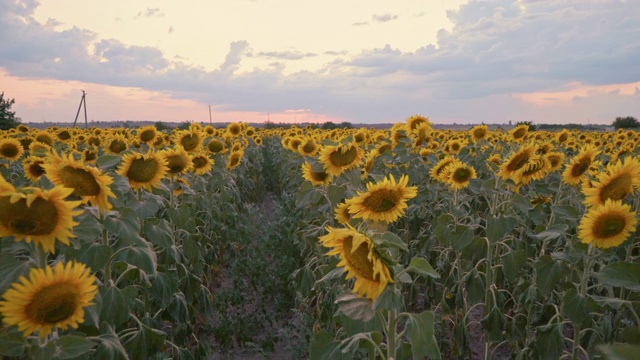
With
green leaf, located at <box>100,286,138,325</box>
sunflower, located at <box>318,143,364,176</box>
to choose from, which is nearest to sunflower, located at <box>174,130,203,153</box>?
sunflower, located at <box>318,143,364,176</box>

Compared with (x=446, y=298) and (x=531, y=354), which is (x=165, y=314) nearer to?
(x=446, y=298)

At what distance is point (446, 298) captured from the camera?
15.1 ft

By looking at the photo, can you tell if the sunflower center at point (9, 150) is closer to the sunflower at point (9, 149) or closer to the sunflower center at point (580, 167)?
the sunflower at point (9, 149)

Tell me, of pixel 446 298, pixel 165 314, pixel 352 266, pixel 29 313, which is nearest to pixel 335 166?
pixel 446 298

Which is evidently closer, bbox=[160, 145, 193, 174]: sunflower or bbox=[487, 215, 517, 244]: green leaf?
bbox=[487, 215, 517, 244]: green leaf

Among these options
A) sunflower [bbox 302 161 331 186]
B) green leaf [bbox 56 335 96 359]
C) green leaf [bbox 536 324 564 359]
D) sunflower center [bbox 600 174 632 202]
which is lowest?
green leaf [bbox 536 324 564 359]

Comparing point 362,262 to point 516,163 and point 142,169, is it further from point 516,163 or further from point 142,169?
point 516,163

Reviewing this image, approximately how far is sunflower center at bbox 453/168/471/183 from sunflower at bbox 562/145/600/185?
2.81ft

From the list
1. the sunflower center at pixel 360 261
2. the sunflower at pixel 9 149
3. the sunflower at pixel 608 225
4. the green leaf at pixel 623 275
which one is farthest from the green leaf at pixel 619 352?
the sunflower at pixel 9 149

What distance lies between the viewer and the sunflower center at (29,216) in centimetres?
193

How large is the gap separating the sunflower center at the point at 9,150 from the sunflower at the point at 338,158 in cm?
512

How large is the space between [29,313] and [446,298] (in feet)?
11.9

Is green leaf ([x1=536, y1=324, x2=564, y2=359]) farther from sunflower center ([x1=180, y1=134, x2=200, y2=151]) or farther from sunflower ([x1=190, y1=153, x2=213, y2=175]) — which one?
sunflower center ([x1=180, y1=134, x2=200, y2=151])

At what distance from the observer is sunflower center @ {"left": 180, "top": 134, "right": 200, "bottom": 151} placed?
249 inches
